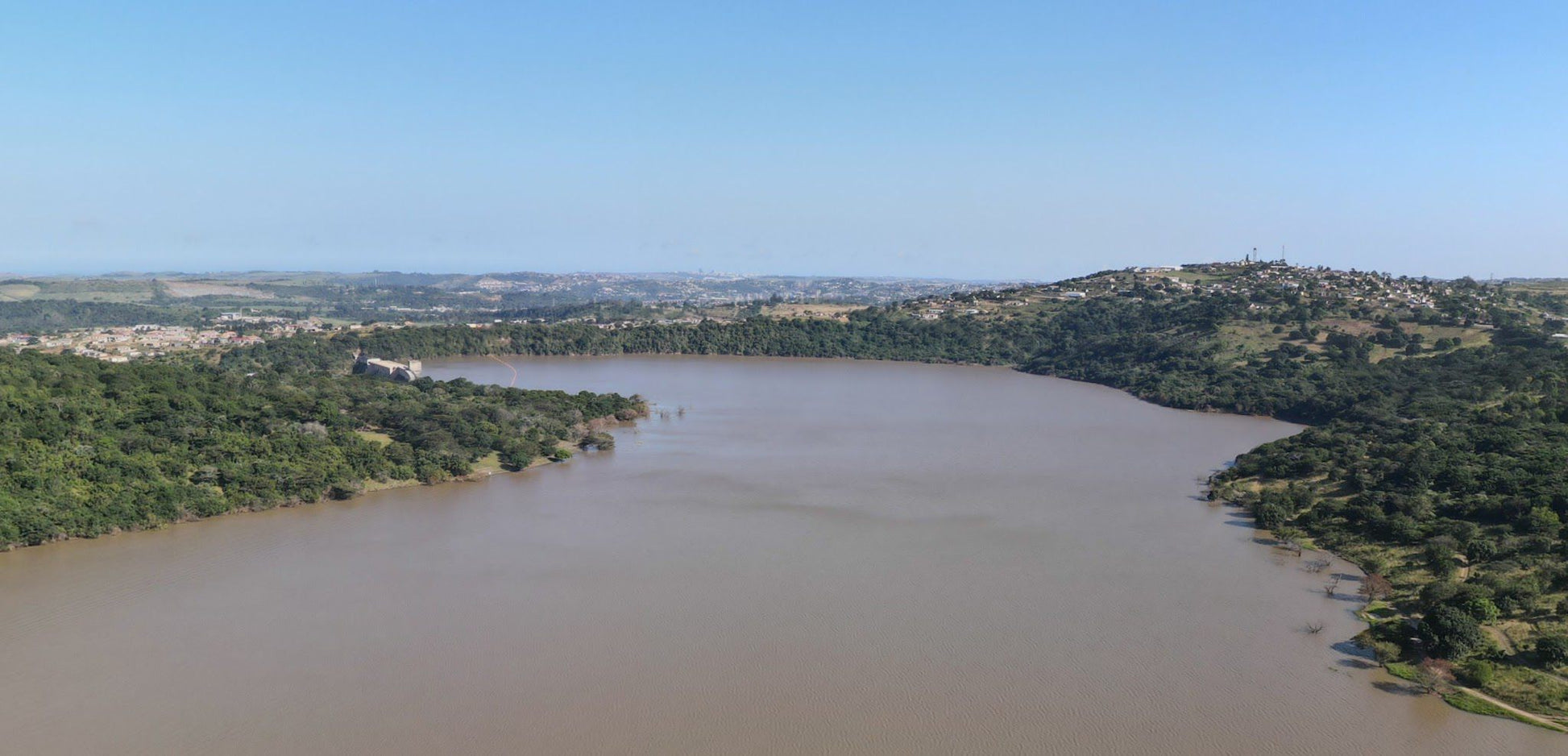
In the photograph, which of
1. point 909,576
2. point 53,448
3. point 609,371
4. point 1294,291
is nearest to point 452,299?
point 609,371

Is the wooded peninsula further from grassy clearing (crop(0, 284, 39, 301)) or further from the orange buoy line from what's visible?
grassy clearing (crop(0, 284, 39, 301))

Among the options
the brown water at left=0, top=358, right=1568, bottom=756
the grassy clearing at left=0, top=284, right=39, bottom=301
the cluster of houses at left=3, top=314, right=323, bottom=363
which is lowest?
the brown water at left=0, top=358, right=1568, bottom=756

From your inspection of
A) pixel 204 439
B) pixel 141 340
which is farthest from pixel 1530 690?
pixel 141 340

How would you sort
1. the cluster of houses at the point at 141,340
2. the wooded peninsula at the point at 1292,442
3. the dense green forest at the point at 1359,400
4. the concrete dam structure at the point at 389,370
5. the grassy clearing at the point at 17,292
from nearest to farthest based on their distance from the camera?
the dense green forest at the point at 1359,400, the wooded peninsula at the point at 1292,442, the concrete dam structure at the point at 389,370, the cluster of houses at the point at 141,340, the grassy clearing at the point at 17,292

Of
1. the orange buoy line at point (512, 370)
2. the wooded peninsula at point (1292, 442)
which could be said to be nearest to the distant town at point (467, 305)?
the wooded peninsula at point (1292, 442)

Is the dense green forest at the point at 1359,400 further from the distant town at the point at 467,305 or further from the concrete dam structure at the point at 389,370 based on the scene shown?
the concrete dam structure at the point at 389,370

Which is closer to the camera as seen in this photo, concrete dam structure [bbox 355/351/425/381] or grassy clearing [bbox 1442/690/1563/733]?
grassy clearing [bbox 1442/690/1563/733]

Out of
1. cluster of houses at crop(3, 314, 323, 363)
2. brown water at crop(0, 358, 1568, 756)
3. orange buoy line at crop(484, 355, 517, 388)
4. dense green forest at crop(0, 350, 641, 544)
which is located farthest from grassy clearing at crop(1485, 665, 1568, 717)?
cluster of houses at crop(3, 314, 323, 363)

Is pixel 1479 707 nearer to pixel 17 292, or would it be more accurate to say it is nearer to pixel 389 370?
pixel 389 370
